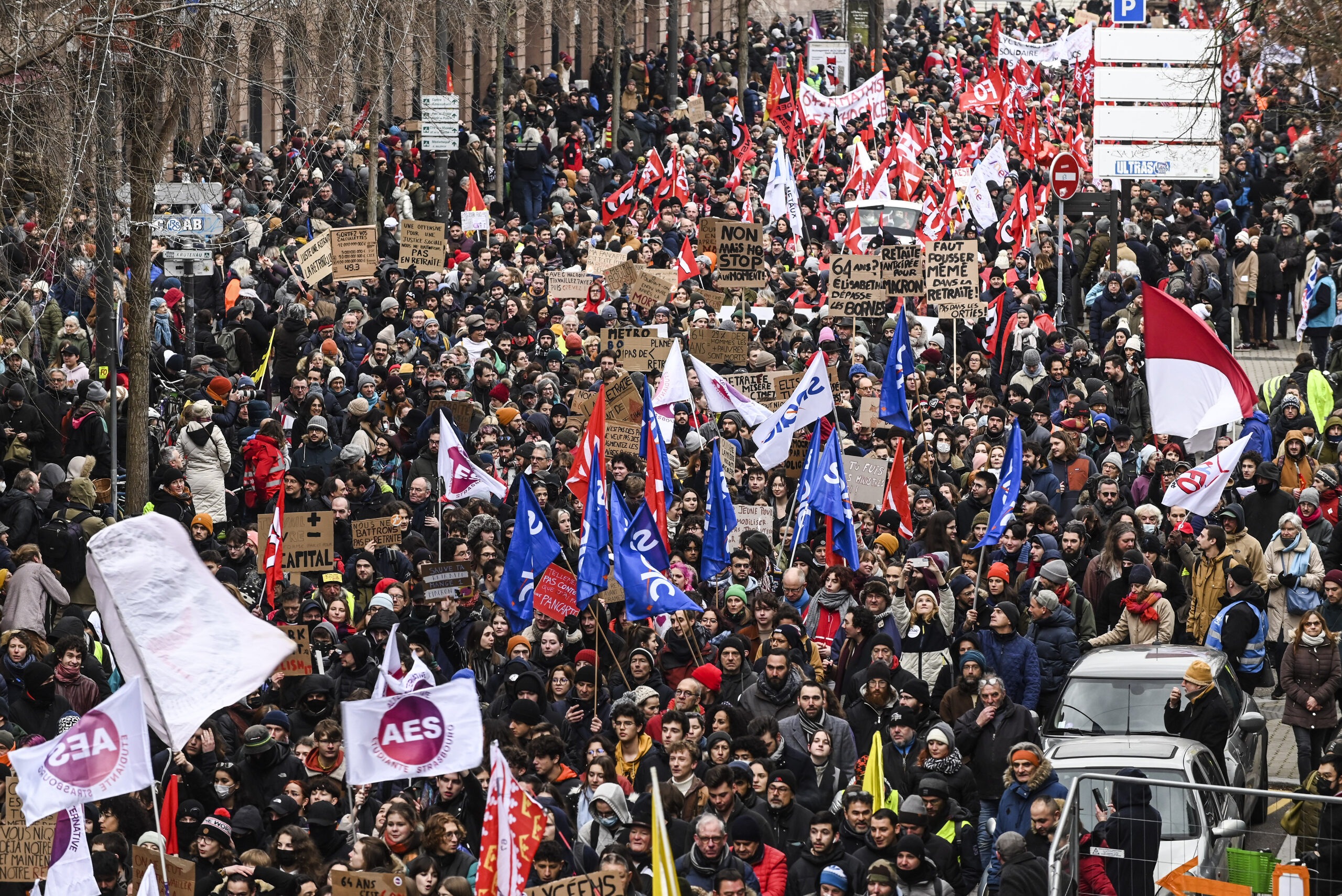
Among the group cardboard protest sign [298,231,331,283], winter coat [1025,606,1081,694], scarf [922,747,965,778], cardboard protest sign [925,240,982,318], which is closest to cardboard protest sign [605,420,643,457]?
winter coat [1025,606,1081,694]

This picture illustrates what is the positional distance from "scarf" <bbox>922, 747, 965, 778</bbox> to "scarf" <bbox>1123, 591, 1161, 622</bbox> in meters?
3.00

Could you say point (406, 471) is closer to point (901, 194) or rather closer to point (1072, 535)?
point (1072, 535)

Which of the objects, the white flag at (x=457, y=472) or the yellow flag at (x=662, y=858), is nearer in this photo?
the yellow flag at (x=662, y=858)

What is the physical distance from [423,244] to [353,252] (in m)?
1.46

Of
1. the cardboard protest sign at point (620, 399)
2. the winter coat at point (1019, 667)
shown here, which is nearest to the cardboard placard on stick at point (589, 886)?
the winter coat at point (1019, 667)

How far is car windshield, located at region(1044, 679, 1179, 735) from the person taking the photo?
489 inches

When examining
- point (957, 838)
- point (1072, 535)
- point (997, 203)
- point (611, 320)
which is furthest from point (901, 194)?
point (957, 838)

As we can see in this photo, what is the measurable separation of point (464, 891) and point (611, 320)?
1226cm

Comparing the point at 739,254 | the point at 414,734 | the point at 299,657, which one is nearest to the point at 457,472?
the point at 299,657

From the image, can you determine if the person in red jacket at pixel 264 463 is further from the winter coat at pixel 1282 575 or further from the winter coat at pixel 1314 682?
the winter coat at pixel 1314 682

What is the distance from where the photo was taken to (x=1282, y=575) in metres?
14.0

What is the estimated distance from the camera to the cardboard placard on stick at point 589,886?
925 cm

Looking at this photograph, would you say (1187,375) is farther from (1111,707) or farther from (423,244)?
(423,244)

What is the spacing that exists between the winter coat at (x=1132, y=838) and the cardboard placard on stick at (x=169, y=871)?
4311 mm
